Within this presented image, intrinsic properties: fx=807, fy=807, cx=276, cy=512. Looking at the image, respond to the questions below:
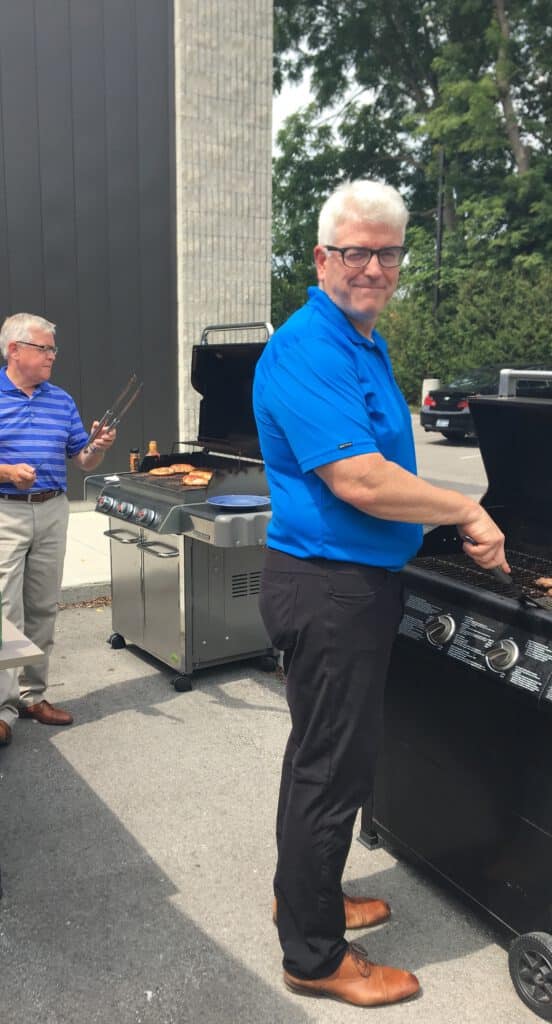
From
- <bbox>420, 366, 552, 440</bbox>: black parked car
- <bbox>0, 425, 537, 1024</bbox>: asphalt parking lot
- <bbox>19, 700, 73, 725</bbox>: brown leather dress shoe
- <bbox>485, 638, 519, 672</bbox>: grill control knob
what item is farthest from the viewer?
<bbox>420, 366, 552, 440</bbox>: black parked car

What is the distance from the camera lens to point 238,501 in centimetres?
368

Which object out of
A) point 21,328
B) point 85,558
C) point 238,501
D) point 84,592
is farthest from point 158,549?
point 85,558

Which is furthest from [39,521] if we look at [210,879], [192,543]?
[210,879]

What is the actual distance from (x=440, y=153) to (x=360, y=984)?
24.4 metres

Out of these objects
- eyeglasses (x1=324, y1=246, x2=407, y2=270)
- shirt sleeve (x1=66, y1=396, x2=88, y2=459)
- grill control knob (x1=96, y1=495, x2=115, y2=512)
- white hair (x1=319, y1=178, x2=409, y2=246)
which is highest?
white hair (x1=319, y1=178, x2=409, y2=246)

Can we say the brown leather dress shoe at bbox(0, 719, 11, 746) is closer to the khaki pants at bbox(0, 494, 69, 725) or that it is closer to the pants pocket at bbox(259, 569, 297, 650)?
the khaki pants at bbox(0, 494, 69, 725)

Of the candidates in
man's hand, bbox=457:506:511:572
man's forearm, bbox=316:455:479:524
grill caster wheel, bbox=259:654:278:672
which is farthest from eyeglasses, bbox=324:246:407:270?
grill caster wheel, bbox=259:654:278:672

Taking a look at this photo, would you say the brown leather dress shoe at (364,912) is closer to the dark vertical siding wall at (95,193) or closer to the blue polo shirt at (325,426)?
the blue polo shirt at (325,426)

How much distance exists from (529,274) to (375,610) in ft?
71.8

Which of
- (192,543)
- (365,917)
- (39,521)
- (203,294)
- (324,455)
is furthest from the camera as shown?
(203,294)

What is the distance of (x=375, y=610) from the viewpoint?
75.4 inches

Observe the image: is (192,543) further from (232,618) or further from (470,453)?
(470,453)

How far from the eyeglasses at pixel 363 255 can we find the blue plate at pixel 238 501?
1.84 meters

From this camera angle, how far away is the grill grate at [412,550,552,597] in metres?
2.24
